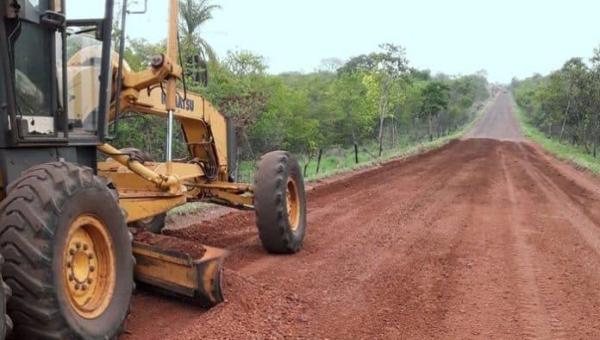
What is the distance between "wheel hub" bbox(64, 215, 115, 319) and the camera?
3.87 meters

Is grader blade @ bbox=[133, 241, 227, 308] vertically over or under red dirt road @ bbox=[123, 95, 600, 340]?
over

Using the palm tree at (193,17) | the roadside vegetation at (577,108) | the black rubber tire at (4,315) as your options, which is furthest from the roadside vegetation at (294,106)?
the roadside vegetation at (577,108)

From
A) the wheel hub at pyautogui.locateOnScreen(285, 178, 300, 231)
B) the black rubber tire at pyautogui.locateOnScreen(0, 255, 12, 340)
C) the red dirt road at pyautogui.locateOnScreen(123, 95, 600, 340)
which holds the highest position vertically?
the black rubber tire at pyautogui.locateOnScreen(0, 255, 12, 340)

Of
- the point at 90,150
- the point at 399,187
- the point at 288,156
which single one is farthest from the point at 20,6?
the point at 399,187

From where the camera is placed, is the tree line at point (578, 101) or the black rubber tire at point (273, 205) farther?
the tree line at point (578, 101)

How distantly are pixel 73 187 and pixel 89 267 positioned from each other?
58 cm

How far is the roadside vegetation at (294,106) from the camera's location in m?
17.7

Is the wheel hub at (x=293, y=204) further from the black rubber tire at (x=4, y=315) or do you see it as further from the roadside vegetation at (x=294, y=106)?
the black rubber tire at (x=4, y=315)

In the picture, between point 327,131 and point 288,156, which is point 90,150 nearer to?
point 288,156

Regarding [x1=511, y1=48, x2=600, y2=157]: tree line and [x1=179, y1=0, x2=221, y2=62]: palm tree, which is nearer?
[x1=179, y1=0, x2=221, y2=62]: palm tree

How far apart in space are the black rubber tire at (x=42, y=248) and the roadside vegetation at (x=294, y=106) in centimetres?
305

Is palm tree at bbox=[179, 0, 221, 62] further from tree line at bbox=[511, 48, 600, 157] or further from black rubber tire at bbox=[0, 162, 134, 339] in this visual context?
tree line at bbox=[511, 48, 600, 157]

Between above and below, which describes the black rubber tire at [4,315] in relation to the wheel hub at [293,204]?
above

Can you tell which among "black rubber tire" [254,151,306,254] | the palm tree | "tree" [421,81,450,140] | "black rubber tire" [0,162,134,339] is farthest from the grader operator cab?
"tree" [421,81,450,140]
